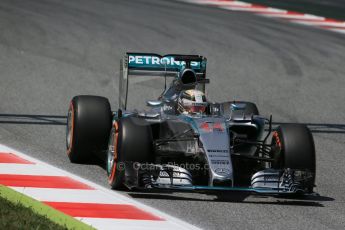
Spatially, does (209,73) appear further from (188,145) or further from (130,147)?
(130,147)

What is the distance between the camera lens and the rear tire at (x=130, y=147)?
12312 millimetres

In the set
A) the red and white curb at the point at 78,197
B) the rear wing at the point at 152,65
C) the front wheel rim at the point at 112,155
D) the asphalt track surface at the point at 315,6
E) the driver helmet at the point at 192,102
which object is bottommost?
the red and white curb at the point at 78,197

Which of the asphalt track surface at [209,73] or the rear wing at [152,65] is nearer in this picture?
the asphalt track surface at [209,73]

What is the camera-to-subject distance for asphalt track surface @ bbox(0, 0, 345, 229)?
1219 centimetres

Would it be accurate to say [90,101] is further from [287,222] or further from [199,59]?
[287,222]

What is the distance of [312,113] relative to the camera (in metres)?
18.7

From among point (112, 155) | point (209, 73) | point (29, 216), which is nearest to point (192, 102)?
point (112, 155)

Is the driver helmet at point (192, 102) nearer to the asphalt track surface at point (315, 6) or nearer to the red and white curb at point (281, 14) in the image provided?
the red and white curb at point (281, 14)

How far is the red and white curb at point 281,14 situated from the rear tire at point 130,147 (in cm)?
1453

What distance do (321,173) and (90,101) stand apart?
294 centimetres

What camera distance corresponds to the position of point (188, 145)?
12.8 m

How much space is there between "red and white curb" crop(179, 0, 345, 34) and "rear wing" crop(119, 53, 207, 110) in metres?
12.2

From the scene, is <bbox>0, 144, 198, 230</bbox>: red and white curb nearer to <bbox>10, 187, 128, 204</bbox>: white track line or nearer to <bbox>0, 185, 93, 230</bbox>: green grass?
<bbox>10, 187, 128, 204</bbox>: white track line

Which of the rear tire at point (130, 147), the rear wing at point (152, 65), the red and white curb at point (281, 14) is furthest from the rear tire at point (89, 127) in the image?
the red and white curb at point (281, 14)
